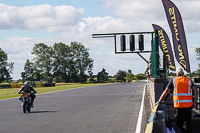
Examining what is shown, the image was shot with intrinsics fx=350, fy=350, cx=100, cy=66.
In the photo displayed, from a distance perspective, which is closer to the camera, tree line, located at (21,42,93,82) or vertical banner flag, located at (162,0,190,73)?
vertical banner flag, located at (162,0,190,73)

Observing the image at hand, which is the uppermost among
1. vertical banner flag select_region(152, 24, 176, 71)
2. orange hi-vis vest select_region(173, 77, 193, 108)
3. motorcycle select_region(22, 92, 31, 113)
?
vertical banner flag select_region(152, 24, 176, 71)

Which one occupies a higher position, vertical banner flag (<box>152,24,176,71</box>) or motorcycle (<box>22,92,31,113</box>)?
vertical banner flag (<box>152,24,176,71</box>)

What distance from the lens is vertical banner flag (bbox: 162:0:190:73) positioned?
53.5 ft

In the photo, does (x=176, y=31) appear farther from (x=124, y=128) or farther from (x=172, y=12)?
(x=124, y=128)

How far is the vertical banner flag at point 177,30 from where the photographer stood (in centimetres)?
1630

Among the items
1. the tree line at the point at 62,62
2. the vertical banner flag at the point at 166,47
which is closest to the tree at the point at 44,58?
the tree line at the point at 62,62

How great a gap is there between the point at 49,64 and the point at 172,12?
3752 inches

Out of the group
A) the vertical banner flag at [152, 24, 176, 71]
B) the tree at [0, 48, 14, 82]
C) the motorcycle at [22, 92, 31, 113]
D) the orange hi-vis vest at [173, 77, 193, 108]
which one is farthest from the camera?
the tree at [0, 48, 14, 82]

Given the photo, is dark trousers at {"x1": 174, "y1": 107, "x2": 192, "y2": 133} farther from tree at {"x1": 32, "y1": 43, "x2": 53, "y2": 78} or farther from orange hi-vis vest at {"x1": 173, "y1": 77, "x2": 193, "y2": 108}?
tree at {"x1": 32, "y1": 43, "x2": 53, "y2": 78}

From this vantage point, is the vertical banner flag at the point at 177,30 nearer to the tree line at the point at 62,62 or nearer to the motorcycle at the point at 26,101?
the motorcycle at the point at 26,101

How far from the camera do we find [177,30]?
16312 millimetres

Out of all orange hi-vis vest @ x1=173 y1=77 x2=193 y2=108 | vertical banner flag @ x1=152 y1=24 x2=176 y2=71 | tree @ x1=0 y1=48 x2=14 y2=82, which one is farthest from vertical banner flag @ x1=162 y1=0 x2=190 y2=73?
tree @ x1=0 y1=48 x2=14 y2=82

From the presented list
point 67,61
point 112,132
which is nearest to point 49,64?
point 67,61

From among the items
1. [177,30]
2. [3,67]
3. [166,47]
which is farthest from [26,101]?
[3,67]
